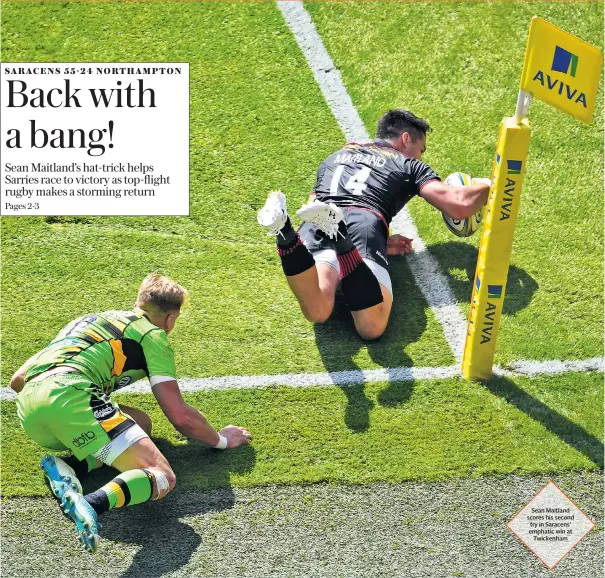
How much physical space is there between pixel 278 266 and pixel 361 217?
3.00 ft

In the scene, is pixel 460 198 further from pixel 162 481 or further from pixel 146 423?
pixel 162 481

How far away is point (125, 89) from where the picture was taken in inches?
373

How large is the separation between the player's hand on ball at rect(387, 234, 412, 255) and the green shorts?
10.1 feet

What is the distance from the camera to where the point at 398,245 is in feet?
26.4

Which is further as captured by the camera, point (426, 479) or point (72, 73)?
point (72, 73)

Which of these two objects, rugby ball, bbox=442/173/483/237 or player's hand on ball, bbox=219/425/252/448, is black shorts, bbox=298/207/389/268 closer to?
rugby ball, bbox=442/173/483/237

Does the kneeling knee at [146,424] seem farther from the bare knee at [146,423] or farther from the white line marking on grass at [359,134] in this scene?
the white line marking on grass at [359,134]

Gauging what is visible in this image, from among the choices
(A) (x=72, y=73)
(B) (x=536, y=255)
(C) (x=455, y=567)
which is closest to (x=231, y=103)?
(A) (x=72, y=73)

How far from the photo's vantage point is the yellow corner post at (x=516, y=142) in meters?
5.80

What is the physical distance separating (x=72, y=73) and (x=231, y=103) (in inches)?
62.8

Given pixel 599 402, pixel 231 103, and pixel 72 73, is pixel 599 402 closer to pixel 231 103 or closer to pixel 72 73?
pixel 231 103

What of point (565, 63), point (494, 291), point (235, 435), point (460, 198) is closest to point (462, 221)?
point (460, 198)

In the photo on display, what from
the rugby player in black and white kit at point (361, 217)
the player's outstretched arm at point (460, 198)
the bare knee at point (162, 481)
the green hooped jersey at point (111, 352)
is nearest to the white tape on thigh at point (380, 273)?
the rugby player in black and white kit at point (361, 217)

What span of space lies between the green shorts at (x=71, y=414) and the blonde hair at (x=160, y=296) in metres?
0.66
